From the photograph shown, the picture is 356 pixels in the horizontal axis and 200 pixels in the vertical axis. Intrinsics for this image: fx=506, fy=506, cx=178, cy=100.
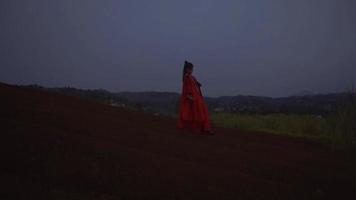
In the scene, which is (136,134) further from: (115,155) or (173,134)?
(115,155)

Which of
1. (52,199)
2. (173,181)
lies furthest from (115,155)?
(52,199)

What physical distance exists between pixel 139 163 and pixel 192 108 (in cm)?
363

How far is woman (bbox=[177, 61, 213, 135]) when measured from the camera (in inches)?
373

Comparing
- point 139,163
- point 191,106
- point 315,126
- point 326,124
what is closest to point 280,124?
point 315,126

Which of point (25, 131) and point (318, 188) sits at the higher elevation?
point (25, 131)

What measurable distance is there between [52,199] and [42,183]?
0.51 meters

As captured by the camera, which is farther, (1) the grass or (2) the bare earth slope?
(1) the grass

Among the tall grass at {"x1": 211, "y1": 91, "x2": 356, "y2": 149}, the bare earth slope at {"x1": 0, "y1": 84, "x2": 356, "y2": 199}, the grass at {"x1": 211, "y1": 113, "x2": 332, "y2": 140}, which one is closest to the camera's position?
the bare earth slope at {"x1": 0, "y1": 84, "x2": 356, "y2": 199}

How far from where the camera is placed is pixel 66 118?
27.3ft

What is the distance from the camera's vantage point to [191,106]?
376 inches

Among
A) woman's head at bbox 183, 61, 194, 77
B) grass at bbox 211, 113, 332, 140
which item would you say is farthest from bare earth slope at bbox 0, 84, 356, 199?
grass at bbox 211, 113, 332, 140

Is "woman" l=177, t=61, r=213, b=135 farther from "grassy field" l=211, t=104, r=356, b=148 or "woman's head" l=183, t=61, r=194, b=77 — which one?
"grassy field" l=211, t=104, r=356, b=148

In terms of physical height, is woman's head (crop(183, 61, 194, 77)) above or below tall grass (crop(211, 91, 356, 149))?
above

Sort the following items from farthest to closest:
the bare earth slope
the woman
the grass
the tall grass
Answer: the grass
the tall grass
the woman
the bare earth slope
